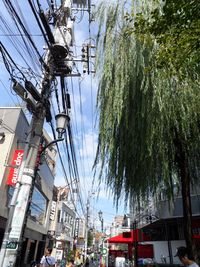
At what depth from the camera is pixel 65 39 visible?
7750mm

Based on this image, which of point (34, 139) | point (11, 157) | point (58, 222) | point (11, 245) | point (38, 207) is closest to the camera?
point (11, 245)

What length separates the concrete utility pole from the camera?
179 inches

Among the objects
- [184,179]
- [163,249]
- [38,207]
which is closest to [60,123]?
[184,179]

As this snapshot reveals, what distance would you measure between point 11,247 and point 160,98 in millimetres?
4574

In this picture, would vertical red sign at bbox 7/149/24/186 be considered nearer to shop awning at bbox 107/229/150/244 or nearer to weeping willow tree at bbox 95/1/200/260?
weeping willow tree at bbox 95/1/200/260

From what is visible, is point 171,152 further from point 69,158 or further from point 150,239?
point 150,239

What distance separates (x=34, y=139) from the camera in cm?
556

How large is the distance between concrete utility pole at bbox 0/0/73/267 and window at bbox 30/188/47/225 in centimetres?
1027

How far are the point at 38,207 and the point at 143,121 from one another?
13202 mm

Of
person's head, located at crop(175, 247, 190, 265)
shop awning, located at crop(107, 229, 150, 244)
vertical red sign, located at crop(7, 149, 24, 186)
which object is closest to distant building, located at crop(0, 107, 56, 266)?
vertical red sign, located at crop(7, 149, 24, 186)

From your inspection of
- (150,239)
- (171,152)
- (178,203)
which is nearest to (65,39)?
(171,152)

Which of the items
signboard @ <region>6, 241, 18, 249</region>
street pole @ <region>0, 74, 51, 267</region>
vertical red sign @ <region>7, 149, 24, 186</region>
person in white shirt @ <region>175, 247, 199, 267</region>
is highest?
vertical red sign @ <region>7, 149, 24, 186</region>

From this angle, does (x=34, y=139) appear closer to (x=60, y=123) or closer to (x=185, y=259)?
(x=60, y=123)

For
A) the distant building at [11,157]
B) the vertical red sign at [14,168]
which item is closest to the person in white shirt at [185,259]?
the distant building at [11,157]
